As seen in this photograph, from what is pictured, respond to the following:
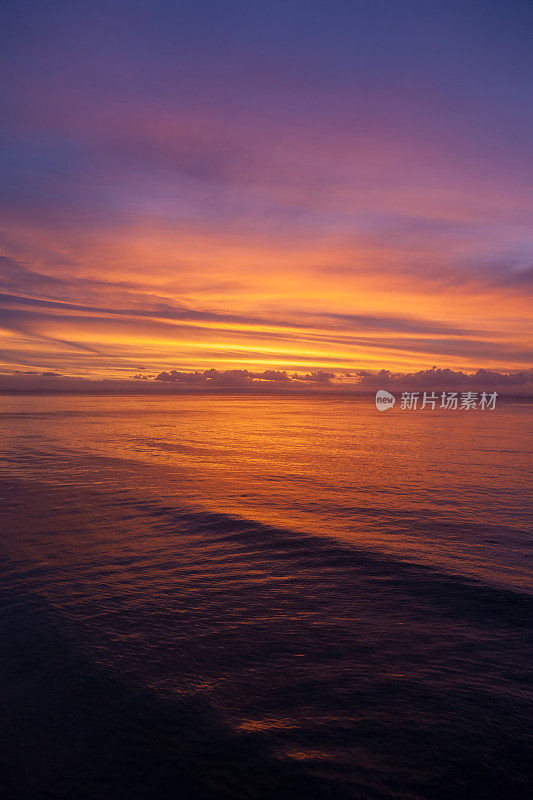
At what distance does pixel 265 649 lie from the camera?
774cm

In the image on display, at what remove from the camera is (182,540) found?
13.2 meters

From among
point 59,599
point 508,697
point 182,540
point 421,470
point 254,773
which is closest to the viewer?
point 254,773

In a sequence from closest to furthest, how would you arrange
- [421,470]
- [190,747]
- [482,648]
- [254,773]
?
[254,773] → [190,747] → [482,648] → [421,470]

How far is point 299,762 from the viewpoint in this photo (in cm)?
555

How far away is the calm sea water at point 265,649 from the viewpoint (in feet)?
18.0

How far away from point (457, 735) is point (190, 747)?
332 cm

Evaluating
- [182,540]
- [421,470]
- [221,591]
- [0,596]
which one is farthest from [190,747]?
[421,470]

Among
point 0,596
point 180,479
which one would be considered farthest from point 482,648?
point 180,479

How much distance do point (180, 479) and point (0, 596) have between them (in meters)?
12.9

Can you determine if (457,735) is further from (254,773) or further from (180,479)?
(180,479)

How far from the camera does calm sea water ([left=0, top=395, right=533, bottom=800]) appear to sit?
18.0ft

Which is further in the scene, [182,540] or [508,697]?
[182,540]

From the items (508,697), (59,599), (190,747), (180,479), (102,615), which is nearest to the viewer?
(190,747)

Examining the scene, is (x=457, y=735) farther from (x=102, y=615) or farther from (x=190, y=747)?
(x=102, y=615)
